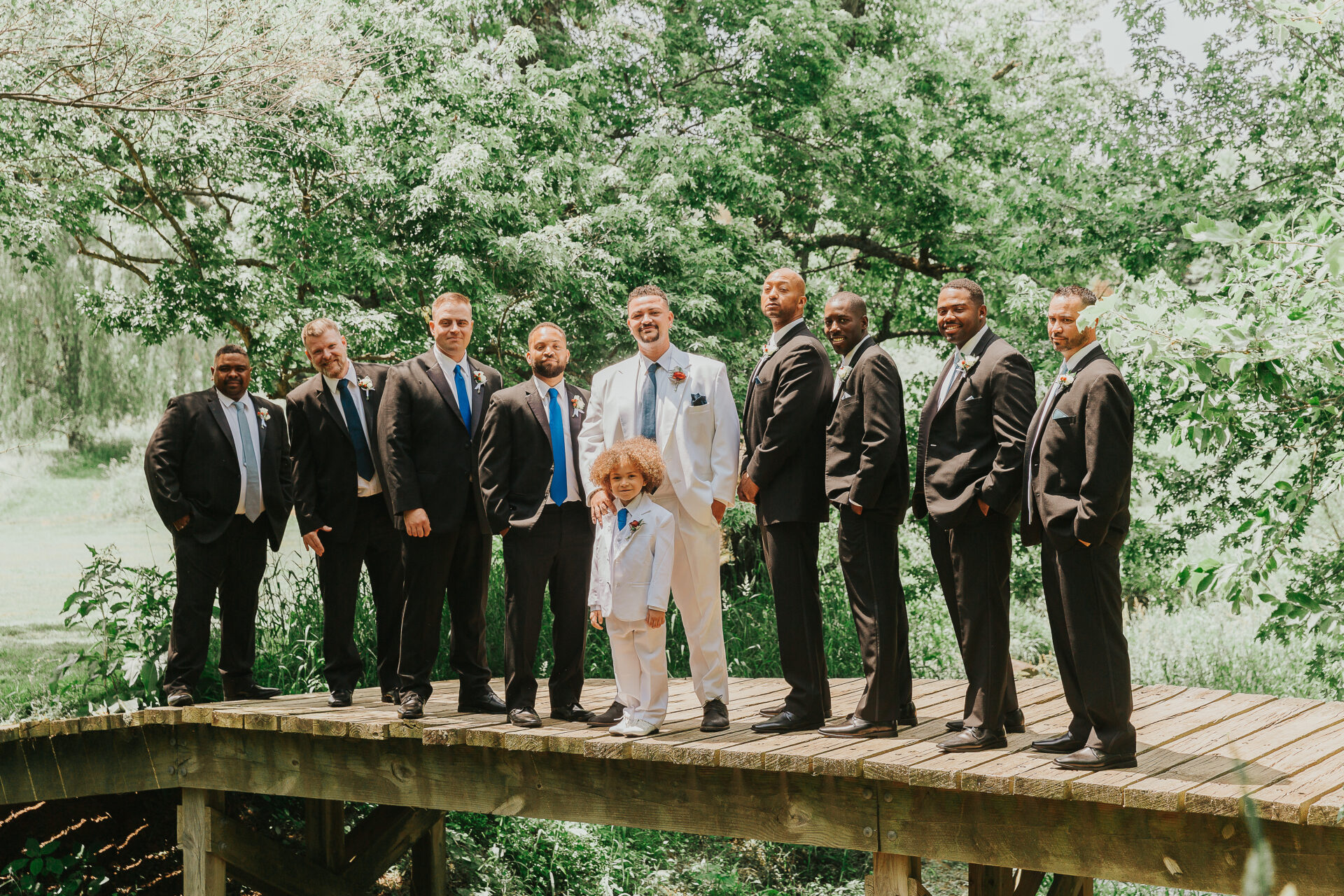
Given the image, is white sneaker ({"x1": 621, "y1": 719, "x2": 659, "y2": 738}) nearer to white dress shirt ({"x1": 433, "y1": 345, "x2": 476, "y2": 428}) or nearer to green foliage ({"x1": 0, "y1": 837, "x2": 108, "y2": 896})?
white dress shirt ({"x1": 433, "y1": 345, "x2": 476, "y2": 428})

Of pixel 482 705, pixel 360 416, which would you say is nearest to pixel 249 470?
pixel 360 416

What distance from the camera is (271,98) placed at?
26.3 feet

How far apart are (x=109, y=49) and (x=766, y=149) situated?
602 centimetres

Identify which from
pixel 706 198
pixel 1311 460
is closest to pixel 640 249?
pixel 706 198

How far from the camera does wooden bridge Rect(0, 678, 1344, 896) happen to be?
3830mm

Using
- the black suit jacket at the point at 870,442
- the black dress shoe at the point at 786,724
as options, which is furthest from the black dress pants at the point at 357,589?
the black suit jacket at the point at 870,442

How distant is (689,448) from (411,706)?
5.87ft

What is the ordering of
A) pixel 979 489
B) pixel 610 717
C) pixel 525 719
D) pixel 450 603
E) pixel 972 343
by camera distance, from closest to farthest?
pixel 979 489 → pixel 972 343 → pixel 525 719 → pixel 610 717 → pixel 450 603

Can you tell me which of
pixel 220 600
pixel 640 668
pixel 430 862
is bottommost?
pixel 430 862

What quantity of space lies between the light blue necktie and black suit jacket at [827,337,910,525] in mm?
3111

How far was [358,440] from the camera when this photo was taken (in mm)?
5785

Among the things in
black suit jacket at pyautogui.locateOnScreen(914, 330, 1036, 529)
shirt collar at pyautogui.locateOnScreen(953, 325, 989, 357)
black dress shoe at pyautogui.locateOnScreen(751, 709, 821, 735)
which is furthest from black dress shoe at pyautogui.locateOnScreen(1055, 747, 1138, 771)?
shirt collar at pyautogui.locateOnScreen(953, 325, 989, 357)

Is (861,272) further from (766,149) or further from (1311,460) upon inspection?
(1311,460)

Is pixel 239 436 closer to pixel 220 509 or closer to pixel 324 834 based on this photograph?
pixel 220 509
